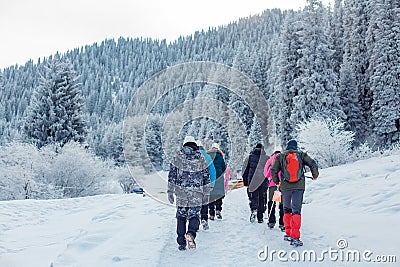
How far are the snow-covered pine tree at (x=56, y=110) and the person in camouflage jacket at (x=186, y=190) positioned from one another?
2112cm

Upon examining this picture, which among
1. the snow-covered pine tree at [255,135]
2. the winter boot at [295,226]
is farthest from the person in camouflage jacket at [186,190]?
the snow-covered pine tree at [255,135]

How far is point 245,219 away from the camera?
30.8 feet

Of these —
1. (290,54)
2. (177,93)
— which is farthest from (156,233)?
(177,93)

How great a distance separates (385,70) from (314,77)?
5072mm

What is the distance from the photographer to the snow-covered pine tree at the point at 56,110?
89.0 ft

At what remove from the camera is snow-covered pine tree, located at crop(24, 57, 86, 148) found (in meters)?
27.1

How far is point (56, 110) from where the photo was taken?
2783cm

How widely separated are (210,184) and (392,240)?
3407 millimetres

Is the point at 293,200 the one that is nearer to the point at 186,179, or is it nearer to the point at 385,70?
the point at 186,179

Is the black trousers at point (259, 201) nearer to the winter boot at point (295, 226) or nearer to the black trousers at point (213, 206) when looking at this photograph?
the black trousers at point (213, 206)

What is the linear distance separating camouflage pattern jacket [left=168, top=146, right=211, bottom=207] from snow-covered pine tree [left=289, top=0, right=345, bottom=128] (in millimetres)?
22065

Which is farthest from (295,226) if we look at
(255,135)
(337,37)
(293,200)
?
(337,37)

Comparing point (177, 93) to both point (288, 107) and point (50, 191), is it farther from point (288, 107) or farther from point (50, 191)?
point (50, 191)

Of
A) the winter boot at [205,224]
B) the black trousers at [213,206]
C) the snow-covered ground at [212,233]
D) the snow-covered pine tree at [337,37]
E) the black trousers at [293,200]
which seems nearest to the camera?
the snow-covered ground at [212,233]
